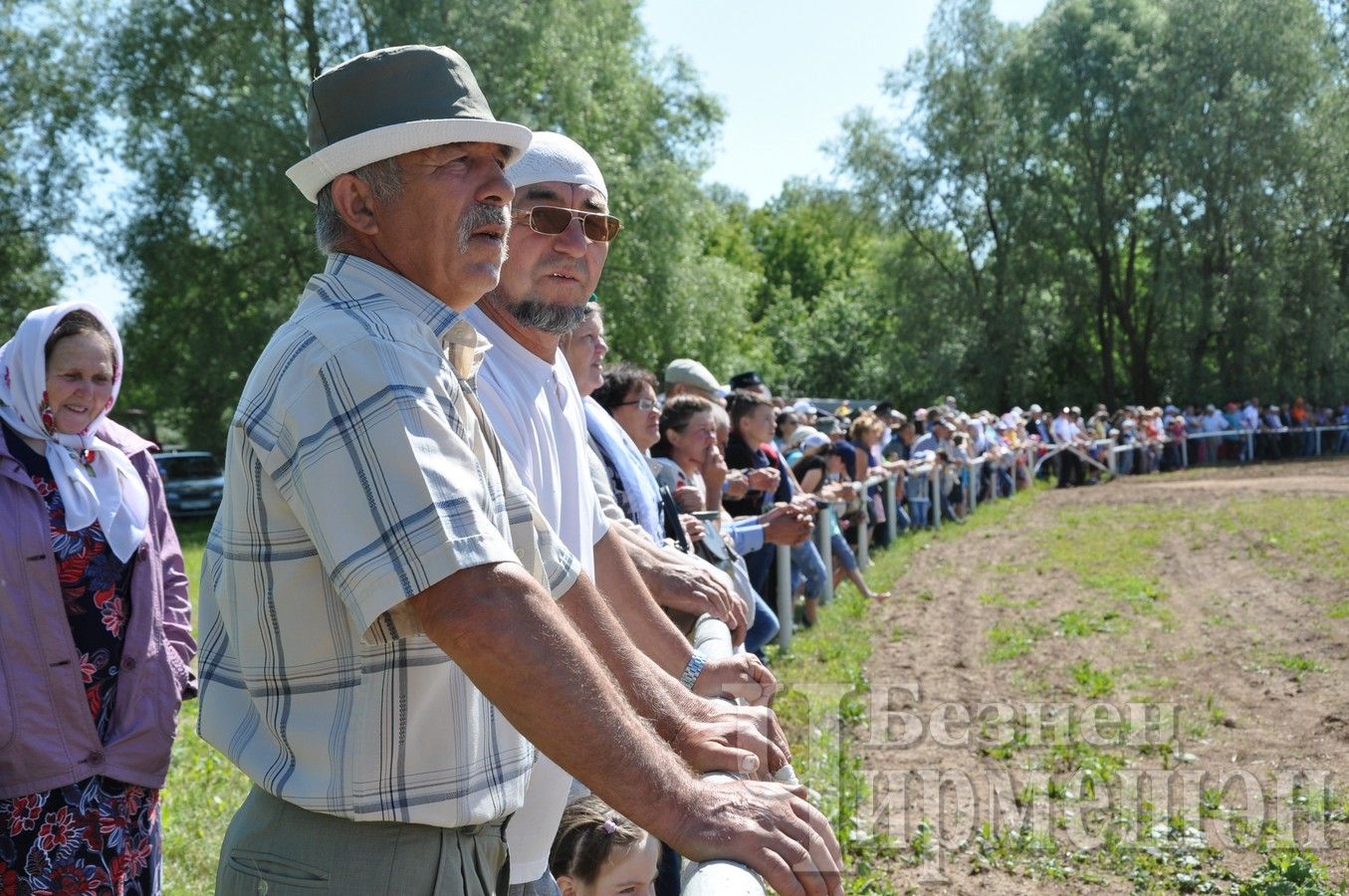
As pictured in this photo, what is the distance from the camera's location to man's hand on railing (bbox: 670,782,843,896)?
58.4 inches

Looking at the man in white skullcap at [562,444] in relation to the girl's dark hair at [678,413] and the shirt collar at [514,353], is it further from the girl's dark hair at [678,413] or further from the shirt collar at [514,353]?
the girl's dark hair at [678,413]

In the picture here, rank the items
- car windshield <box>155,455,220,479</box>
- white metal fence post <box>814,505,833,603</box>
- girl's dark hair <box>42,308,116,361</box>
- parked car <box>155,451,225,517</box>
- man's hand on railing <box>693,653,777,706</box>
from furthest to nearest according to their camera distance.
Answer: car windshield <box>155,455,220,479</box> < parked car <box>155,451,225,517</box> < white metal fence post <box>814,505,833,603</box> < girl's dark hair <box>42,308,116,361</box> < man's hand on railing <box>693,653,777,706</box>

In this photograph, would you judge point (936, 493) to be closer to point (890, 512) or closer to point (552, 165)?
point (890, 512)

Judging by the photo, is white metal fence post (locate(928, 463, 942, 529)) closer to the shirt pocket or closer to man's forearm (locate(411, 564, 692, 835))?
the shirt pocket

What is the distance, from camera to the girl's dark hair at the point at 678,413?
22.6 ft

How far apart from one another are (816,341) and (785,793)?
2156 inches

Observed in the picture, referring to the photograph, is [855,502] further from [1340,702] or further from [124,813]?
[124,813]

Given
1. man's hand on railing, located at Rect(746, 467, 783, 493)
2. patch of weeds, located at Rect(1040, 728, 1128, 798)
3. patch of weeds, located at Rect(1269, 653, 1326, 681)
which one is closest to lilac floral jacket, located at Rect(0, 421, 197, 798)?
patch of weeds, located at Rect(1040, 728, 1128, 798)

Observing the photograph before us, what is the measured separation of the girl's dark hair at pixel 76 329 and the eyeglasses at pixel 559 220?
145 cm

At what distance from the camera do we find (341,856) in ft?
5.56

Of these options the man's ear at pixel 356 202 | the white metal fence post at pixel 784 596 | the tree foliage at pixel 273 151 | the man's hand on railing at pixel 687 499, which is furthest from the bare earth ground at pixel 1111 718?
the tree foliage at pixel 273 151

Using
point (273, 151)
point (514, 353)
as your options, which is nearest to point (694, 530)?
point (514, 353)

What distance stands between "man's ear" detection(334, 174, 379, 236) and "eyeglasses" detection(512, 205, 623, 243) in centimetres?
105

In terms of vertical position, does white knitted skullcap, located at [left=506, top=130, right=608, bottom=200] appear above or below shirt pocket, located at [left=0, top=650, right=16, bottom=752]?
above
